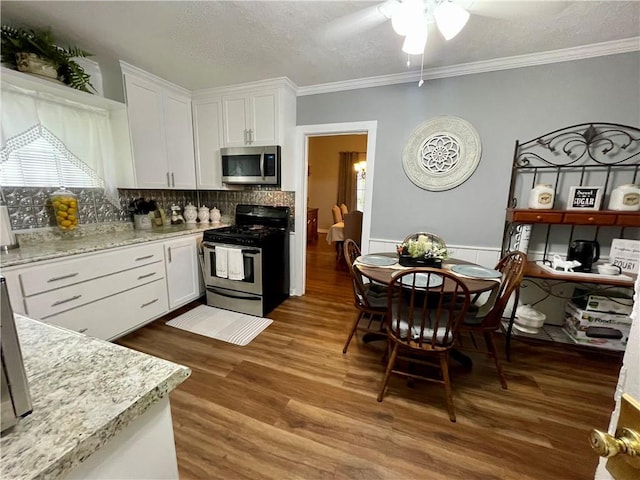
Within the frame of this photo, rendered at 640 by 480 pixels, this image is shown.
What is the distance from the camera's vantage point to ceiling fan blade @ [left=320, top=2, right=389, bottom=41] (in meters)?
1.74

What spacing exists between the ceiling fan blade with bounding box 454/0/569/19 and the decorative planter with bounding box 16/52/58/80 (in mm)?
2967

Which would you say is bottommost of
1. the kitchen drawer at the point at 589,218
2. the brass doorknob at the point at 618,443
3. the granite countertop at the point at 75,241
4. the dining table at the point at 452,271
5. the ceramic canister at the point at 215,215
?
the dining table at the point at 452,271

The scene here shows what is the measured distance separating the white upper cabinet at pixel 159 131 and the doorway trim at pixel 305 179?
1.35 m

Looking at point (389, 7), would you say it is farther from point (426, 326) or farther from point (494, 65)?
point (426, 326)

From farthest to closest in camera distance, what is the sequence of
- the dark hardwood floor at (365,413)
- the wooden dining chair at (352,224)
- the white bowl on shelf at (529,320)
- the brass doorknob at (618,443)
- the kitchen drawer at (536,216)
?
the wooden dining chair at (352,224) < the white bowl on shelf at (529,320) < the kitchen drawer at (536,216) < the dark hardwood floor at (365,413) < the brass doorknob at (618,443)

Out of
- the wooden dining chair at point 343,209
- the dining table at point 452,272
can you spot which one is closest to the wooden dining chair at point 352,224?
the wooden dining chair at point 343,209

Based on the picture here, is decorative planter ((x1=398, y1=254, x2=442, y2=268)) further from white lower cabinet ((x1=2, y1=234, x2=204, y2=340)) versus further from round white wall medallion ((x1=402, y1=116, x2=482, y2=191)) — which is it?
white lower cabinet ((x1=2, y1=234, x2=204, y2=340))

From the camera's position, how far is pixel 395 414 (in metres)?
1.65

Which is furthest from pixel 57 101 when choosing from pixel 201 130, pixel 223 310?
pixel 223 310

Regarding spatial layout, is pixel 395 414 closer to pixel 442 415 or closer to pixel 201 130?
pixel 442 415

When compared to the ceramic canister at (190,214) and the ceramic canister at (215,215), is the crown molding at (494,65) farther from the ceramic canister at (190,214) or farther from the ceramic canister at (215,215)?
the ceramic canister at (190,214)

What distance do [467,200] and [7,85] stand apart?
392 centimetres

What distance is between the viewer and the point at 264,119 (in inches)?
116

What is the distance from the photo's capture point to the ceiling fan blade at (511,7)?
1641 millimetres
